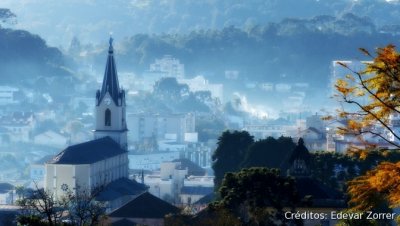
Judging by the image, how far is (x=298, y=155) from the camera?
3017 cm

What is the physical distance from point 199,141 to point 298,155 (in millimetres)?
55931

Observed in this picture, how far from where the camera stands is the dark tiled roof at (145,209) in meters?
31.8

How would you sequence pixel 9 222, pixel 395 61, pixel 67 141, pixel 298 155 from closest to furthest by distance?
pixel 395 61 → pixel 298 155 → pixel 9 222 → pixel 67 141

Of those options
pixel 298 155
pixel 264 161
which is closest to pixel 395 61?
pixel 298 155

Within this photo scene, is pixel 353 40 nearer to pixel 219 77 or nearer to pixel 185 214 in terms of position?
pixel 219 77

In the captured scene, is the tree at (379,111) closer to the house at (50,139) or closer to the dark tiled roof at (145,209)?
the dark tiled roof at (145,209)

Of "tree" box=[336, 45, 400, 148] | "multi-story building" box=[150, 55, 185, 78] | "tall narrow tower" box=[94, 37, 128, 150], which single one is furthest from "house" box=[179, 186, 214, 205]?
"multi-story building" box=[150, 55, 185, 78]

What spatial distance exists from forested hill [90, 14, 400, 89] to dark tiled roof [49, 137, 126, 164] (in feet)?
270

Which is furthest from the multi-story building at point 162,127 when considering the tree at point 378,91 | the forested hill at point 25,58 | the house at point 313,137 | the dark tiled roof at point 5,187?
the tree at point 378,91

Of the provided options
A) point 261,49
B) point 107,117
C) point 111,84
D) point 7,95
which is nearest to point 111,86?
point 111,84

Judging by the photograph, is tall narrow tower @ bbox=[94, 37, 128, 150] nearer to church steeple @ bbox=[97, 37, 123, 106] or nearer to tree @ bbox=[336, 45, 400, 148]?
church steeple @ bbox=[97, 37, 123, 106]

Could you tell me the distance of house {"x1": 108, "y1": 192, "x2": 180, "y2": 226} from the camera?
31.4m

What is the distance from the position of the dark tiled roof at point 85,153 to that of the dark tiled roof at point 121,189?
93 cm

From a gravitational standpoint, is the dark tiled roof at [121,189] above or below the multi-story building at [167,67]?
below
